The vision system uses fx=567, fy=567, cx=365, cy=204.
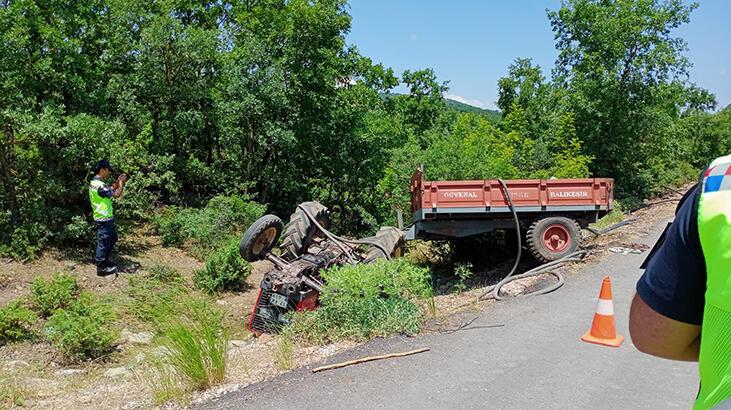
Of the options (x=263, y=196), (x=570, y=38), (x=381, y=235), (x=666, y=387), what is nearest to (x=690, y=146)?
(x=570, y=38)

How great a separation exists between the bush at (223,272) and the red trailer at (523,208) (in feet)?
10.7

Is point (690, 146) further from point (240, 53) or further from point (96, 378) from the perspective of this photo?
point (96, 378)

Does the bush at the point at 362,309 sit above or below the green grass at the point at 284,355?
above

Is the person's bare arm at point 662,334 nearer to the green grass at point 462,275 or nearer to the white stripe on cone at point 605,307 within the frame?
the white stripe on cone at point 605,307

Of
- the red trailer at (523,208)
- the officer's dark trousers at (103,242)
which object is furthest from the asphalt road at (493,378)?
the officer's dark trousers at (103,242)

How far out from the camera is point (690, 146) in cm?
4078

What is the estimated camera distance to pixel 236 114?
15.2 metres

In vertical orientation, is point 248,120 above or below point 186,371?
above

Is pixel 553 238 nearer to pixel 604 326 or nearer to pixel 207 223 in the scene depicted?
pixel 604 326

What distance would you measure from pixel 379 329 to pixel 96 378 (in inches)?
122

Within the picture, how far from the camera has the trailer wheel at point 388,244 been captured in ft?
30.1

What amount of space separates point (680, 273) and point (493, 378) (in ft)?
12.2

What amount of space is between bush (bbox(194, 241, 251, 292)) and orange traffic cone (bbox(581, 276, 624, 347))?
21.6ft

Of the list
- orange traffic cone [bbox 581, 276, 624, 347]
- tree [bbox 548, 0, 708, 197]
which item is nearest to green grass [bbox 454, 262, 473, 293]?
orange traffic cone [bbox 581, 276, 624, 347]
